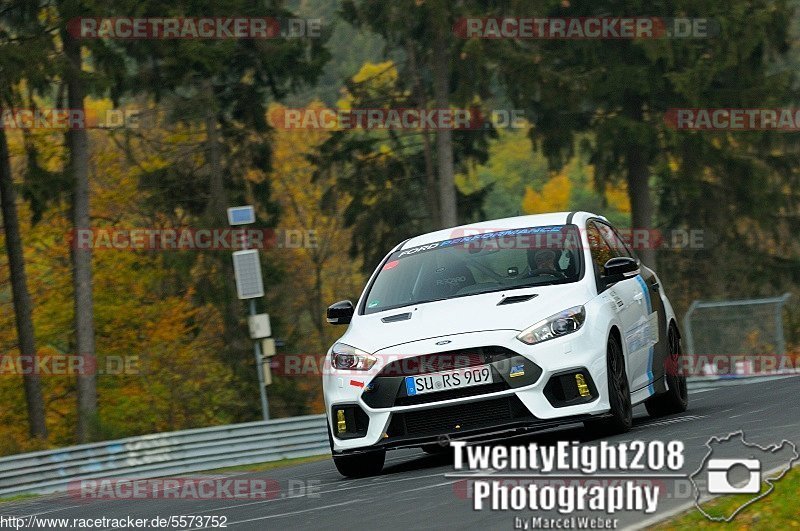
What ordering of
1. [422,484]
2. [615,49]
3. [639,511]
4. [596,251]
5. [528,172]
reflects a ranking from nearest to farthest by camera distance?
[639,511] → [422,484] → [596,251] → [615,49] → [528,172]

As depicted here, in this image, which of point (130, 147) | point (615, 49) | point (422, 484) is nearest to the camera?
point (422, 484)

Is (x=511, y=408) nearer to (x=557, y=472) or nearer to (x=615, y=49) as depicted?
(x=557, y=472)

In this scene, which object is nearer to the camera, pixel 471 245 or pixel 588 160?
pixel 471 245

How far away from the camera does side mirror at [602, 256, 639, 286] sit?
1148cm

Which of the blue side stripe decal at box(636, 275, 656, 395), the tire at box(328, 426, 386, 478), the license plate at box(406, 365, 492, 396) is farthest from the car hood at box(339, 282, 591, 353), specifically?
the blue side stripe decal at box(636, 275, 656, 395)

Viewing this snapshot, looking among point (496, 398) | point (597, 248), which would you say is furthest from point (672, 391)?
point (496, 398)

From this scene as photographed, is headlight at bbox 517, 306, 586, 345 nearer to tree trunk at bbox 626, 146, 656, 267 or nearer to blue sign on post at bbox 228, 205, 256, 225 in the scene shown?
blue sign on post at bbox 228, 205, 256, 225

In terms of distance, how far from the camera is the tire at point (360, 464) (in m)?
11.3

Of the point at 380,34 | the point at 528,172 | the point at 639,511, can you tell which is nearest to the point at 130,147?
the point at 380,34

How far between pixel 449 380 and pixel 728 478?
304 centimetres

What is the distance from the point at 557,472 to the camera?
28.9ft

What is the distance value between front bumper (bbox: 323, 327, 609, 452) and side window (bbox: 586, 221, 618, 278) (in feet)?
3.95

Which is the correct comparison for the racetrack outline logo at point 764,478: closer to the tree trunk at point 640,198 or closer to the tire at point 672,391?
the tire at point 672,391

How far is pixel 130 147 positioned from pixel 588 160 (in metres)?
12.1
